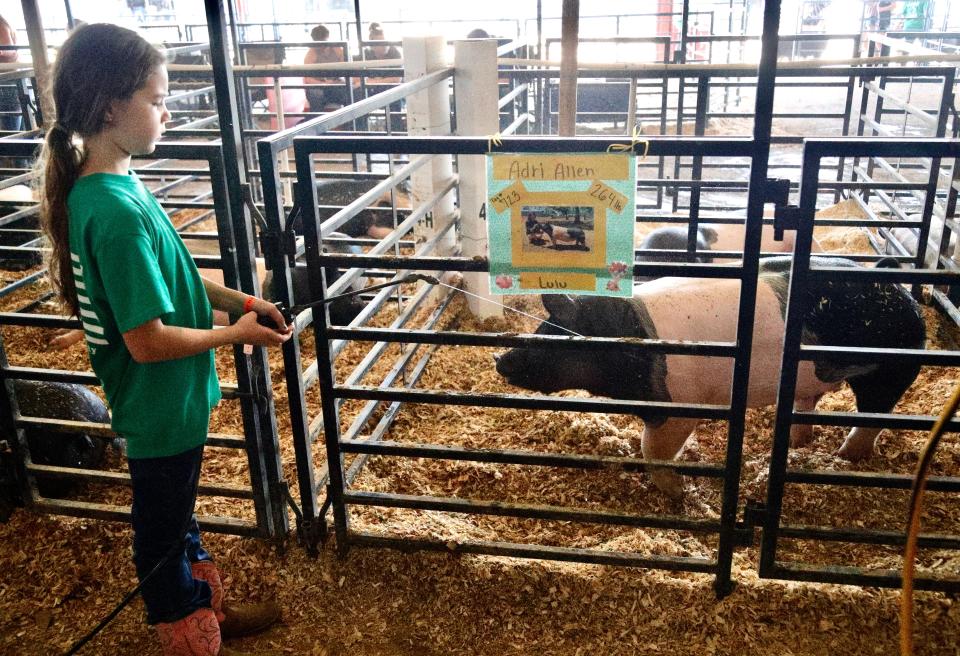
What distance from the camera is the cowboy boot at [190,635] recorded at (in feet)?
8.16

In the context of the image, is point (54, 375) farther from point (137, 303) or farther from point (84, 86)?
point (84, 86)

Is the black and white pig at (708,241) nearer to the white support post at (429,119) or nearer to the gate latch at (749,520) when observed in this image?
the white support post at (429,119)

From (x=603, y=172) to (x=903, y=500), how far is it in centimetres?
223

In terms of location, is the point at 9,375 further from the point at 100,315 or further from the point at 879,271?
the point at 879,271

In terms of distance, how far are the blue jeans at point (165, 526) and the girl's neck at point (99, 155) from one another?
31.4 inches

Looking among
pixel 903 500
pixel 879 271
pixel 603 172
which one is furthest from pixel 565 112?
pixel 903 500

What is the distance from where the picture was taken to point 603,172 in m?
2.51

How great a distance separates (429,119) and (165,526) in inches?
137

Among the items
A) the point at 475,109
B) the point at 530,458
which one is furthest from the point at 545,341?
the point at 475,109

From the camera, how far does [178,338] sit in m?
2.11

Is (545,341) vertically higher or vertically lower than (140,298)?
lower

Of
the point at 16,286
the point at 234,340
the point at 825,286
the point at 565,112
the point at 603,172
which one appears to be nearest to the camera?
the point at 234,340

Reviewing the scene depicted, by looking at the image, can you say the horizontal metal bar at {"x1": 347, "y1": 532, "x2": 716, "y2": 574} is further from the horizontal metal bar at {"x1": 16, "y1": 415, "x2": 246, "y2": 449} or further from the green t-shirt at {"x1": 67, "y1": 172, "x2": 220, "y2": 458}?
the green t-shirt at {"x1": 67, "y1": 172, "x2": 220, "y2": 458}

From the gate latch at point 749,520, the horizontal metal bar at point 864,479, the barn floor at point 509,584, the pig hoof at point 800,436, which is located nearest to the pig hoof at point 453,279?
the barn floor at point 509,584
